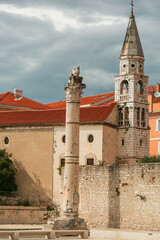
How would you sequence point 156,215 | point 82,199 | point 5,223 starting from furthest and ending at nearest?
point 5,223 < point 82,199 < point 156,215

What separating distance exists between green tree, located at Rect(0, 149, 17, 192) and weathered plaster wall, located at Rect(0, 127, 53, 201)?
55cm

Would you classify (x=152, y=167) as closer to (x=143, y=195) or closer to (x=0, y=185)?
(x=143, y=195)

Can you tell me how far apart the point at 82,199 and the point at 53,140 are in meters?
11.5

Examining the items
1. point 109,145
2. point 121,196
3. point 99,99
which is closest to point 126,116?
point 109,145

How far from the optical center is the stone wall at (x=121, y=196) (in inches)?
1389

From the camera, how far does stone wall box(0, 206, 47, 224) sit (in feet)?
146

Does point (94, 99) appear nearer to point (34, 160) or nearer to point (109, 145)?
point (109, 145)

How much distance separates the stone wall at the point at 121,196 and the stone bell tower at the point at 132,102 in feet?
41.9

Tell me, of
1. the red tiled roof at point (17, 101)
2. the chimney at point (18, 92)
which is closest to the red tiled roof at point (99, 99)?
the red tiled roof at point (17, 101)

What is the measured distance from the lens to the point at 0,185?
160 ft

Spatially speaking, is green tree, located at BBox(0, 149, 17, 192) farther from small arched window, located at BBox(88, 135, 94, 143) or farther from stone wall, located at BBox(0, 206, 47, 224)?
small arched window, located at BBox(88, 135, 94, 143)

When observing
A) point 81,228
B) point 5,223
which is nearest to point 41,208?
point 5,223

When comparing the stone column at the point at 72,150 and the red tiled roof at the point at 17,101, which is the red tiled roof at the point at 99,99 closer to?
the red tiled roof at the point at 17,101

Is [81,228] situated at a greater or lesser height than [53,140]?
lesser
